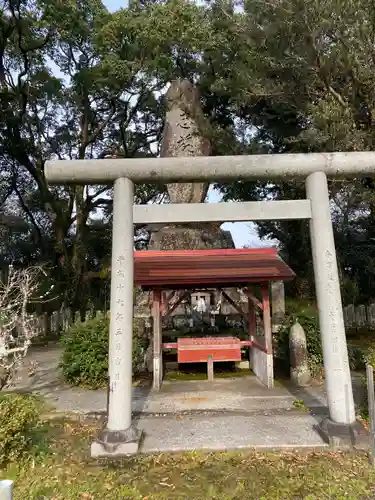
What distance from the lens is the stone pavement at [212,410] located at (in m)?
4.85

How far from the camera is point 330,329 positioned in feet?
15.8

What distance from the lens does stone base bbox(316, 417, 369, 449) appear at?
4484mm

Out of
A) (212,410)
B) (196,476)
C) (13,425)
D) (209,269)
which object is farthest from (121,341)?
(209,269)

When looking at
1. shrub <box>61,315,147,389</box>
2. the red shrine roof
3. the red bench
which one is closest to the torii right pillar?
the red shrine roof

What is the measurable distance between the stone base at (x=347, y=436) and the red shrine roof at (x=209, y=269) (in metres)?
3.36

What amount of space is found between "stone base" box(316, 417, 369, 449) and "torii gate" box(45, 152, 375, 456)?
0.03 m

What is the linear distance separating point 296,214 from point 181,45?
14.0 m

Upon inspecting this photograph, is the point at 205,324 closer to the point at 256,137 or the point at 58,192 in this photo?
the point at 256,137

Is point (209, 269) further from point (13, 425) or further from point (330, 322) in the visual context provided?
point (13, 425)

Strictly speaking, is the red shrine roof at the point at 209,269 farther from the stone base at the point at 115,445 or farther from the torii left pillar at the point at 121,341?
the stone base at the point at 115,445

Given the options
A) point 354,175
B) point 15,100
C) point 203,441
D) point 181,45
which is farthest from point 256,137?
point 203,441

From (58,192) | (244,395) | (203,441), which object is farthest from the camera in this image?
(58,192)

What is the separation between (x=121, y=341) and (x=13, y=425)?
1417mm

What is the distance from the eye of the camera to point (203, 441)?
15.9ft
